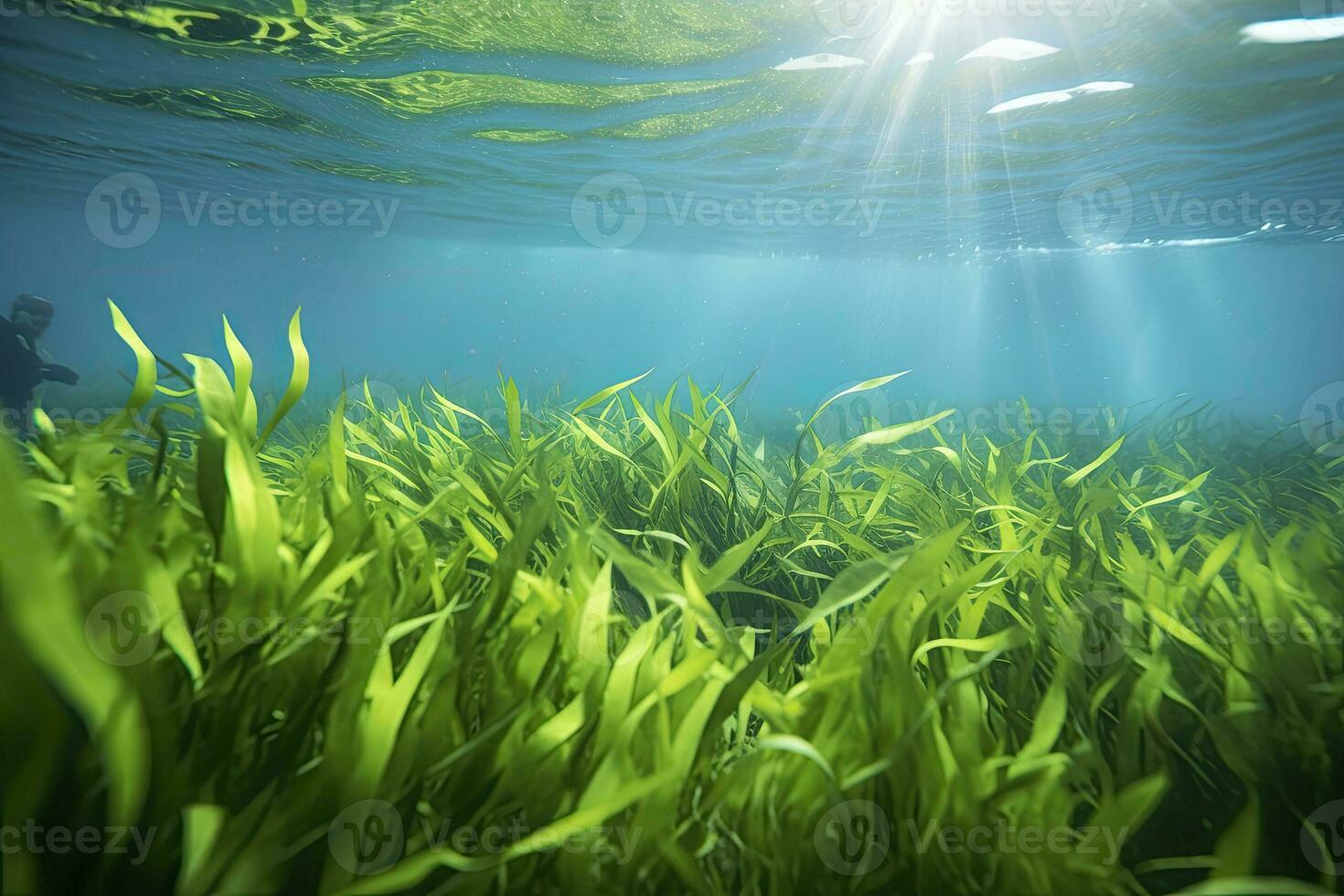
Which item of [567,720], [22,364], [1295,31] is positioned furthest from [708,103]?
[567,720]

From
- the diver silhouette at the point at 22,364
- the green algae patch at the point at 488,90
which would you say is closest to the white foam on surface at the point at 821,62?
the green algae patch at the point at 488,90

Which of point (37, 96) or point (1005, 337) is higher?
point (37, 96)

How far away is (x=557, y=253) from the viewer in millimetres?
40531

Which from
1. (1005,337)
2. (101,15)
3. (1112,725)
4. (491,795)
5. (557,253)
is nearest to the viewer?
(491,795)

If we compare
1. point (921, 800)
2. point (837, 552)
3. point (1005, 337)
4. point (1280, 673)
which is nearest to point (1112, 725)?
point (1280, 673)

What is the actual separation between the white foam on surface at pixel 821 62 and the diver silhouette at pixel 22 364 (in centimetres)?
1157

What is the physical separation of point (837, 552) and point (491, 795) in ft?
8.30

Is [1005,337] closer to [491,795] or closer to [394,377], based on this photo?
[394,377]

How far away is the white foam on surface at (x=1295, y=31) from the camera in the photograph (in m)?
8.50

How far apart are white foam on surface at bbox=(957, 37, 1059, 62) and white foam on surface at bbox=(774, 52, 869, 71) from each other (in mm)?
1700

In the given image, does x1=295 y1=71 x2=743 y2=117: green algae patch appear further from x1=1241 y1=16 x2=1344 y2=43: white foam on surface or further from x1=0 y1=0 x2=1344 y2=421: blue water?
x1=1241 y1=16 x2=1344 y2=43: white foam on surface

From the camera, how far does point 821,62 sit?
32.6ft

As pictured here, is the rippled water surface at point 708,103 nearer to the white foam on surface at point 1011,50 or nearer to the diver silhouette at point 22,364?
the white foam on surface at point 1011,50

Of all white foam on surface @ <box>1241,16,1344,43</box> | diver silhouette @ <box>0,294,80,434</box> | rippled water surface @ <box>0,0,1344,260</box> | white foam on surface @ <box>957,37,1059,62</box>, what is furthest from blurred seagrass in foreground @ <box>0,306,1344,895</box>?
white foam on surface @ <box>1241,16,1344,43</box>
